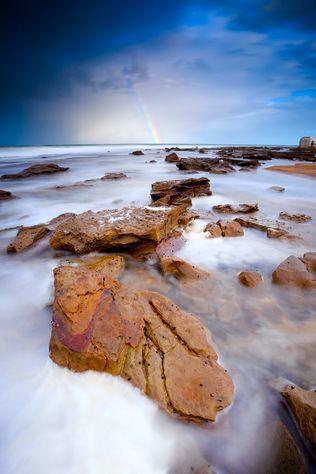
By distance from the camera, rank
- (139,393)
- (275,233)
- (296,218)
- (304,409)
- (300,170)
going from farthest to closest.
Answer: (300,170) < (296,218) < (275,233) < (139,393) < (304,409)

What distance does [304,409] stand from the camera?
166 cm

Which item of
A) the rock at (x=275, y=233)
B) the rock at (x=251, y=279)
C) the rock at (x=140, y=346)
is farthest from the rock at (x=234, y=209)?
the rock at (x=140, y=346)

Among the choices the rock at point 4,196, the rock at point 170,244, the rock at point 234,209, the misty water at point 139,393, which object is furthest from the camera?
the rock at point 4,196

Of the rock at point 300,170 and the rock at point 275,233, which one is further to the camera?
the rock at point 300,170

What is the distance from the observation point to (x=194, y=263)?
149 inches

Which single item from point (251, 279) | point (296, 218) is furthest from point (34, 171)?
point (251, 279)

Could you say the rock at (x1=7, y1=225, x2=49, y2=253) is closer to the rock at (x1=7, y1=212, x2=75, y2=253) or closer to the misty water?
the rock at (x1=7, y1=212, x2=75, y2=253)

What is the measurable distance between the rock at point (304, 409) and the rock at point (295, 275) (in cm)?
144

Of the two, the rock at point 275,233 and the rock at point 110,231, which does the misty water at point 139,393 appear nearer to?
the rock at point 110,231

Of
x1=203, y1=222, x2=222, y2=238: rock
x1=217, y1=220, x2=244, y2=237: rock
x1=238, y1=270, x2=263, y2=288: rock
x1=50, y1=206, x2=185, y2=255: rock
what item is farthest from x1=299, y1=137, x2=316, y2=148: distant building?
x1=238, y1=270, x2=263, y2=288: rock

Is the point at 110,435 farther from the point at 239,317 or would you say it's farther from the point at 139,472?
the point at 239,317

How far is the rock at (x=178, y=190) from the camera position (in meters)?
7.05

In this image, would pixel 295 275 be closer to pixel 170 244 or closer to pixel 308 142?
pixel 170 244

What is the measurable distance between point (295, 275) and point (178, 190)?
16.0 ft
